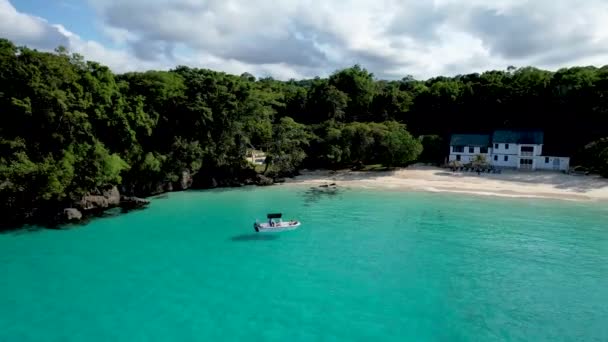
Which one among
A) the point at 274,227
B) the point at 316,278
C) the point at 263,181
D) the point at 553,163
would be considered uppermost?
the point at 553,163

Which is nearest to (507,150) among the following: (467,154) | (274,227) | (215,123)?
(467,154)

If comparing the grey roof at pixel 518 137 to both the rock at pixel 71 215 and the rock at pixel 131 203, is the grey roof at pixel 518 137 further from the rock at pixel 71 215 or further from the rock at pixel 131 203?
the rock at pixel 71 215

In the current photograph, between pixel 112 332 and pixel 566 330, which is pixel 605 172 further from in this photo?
pixel 112 332

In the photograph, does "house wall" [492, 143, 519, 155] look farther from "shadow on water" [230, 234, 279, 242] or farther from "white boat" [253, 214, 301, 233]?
"shadow on water" [230, 234, 279, 242]

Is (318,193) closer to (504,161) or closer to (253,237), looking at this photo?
(253,237)

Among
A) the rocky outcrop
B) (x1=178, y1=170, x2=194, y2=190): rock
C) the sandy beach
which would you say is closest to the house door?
the sandy beach
